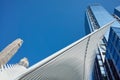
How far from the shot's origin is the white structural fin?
457 cm

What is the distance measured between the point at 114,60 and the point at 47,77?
14211 millimetres

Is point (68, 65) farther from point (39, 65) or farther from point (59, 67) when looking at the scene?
point (39, 65)

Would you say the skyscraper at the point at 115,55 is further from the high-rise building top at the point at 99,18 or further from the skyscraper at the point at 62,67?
the high-rise building top at the point at 99,18

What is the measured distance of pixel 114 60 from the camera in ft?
61.9

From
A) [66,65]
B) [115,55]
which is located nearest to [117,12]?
[115,55]

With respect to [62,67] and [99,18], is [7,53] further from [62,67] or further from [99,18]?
[99,18]

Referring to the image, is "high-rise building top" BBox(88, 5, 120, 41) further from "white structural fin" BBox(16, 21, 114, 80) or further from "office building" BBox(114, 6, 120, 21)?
"white structural fin" BBox(16, 21, 114, 80)

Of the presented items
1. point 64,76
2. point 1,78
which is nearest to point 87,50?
point 64,76

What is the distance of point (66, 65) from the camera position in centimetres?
661

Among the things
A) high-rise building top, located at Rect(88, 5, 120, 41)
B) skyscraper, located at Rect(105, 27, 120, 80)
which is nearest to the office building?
high-rise building top, located at Rect(88, 5, 120, 41)

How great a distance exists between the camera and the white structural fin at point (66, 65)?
4574 mm

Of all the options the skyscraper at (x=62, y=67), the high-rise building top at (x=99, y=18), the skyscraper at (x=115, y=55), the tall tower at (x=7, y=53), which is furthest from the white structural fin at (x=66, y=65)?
the high-rise building top at (x=99, y=18)

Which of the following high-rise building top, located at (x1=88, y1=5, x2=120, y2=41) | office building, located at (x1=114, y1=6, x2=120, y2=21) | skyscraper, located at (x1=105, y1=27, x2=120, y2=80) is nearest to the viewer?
skyscraper, located at (x1=105, y1=27, x2=120, y2=80)

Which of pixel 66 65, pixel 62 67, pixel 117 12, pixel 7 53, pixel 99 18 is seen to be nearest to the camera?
pixel 62 67
